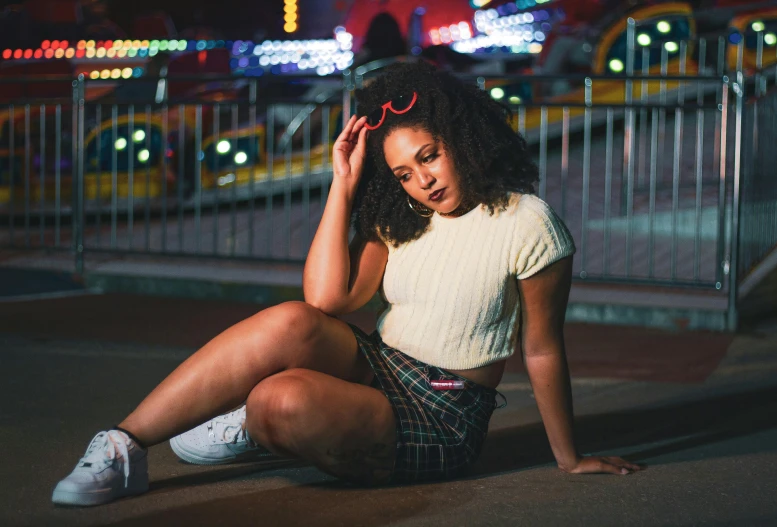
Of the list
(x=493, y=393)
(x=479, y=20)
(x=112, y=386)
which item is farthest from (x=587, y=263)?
(x=479, y=20)

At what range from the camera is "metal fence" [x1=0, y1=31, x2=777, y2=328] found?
653 cm

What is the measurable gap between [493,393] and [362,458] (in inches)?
19.1

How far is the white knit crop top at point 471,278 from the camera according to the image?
3.04 metres

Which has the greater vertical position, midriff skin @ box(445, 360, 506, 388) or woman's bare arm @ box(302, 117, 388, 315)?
woman's bare arm @ box(302, 117, 388, 315)

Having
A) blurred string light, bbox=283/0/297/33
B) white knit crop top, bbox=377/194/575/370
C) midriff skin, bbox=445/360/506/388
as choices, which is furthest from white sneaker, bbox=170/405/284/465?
blurred string light, bbox=283/0/297/33

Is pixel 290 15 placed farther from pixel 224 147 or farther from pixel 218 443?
pixel 218 443

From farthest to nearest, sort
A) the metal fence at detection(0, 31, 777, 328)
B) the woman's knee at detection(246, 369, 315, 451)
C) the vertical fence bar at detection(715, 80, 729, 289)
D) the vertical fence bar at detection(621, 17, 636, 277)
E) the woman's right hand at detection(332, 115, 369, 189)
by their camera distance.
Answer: the vertical fence bar at detection(621, 17, 636, 277)
the metal fence at detection(0, 31, 777, 328)
the vertical fence bar at detection(715, 80, 729, 289)
the woman's right hand at detection(332, 115, 369, 189)
the woman's knee at detection(246, 369, 315, 451)

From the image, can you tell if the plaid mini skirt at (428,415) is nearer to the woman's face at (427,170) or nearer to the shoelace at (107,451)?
the woman's face at (427,170)

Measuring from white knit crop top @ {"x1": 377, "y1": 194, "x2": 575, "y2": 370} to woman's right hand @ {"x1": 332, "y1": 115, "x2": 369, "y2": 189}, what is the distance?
26cm

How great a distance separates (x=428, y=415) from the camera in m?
3.07

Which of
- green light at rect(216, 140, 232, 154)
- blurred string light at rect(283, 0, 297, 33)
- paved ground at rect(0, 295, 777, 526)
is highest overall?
blurred string light at rect(283, 0, 297, 33)

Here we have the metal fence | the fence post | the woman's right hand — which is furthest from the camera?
the fence post

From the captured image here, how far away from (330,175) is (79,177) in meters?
1.96

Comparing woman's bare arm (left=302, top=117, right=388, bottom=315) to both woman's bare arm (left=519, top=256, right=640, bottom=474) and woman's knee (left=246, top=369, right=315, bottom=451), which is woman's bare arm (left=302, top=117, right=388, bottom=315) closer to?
woman's knee (left=246, top=369, right=315, bottom=451)
